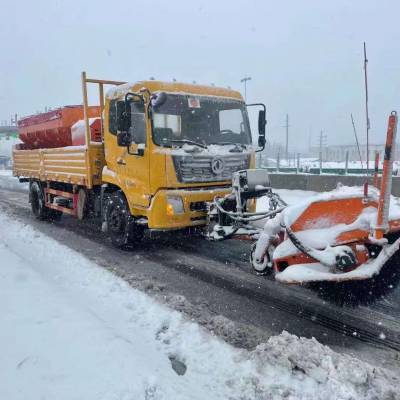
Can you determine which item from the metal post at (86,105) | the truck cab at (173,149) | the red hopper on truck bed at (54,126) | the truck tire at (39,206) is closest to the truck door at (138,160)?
the truck cab at (173,149)

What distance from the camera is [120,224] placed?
6.50m

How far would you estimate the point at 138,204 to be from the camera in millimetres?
5941

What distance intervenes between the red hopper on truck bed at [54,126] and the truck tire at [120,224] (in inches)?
52.3

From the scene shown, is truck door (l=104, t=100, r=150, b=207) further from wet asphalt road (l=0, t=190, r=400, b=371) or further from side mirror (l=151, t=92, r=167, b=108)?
wet asphalt road (l=0, t=190, r=400, b=371)

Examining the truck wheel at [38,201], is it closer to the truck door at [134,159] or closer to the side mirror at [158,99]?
the truck door at [134,159]

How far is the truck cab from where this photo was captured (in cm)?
554

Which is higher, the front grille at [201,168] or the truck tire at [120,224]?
the front grille at [201,168]

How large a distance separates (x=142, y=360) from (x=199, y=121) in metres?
3.93

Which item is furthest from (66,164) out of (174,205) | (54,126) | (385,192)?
(385,192)

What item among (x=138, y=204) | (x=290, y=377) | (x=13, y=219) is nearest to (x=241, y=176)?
(x=138, y=204)

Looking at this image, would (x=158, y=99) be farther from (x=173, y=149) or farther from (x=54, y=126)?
(x=54, y=126)

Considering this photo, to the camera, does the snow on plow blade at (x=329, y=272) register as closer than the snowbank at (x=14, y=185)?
Yes

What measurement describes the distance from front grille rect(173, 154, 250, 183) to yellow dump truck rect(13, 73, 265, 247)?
0.01 m

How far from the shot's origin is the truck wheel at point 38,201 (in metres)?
9.67
